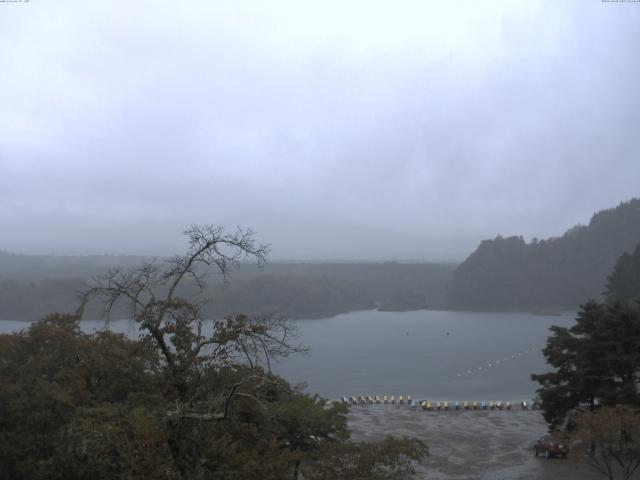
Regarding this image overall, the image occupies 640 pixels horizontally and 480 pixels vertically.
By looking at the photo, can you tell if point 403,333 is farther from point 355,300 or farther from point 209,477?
point 209,477

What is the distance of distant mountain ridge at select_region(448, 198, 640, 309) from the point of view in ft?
304

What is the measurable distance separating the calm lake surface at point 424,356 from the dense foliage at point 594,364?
17552mm

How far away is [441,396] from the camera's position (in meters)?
37.3

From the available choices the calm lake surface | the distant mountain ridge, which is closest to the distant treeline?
the calm lake surface

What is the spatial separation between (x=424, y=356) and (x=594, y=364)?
129ft

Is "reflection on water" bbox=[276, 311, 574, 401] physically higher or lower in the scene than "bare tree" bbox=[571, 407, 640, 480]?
lower

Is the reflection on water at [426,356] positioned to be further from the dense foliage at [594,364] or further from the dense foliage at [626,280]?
the dense foliage at [594,364]

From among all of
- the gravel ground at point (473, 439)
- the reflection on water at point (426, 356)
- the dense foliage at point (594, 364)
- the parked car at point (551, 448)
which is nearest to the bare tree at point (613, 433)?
the gravel ground at point (473, 439)

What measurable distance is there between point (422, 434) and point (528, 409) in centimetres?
833

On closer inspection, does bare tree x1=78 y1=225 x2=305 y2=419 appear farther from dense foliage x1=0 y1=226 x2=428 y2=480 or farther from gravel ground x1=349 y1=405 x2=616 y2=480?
gravel ground x1=349 y1=405 x2=616 y2=480

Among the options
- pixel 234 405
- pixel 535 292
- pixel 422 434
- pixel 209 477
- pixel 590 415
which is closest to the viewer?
pixel 209 477

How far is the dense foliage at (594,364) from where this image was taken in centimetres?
1678

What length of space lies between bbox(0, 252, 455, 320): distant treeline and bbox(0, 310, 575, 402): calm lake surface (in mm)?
5191

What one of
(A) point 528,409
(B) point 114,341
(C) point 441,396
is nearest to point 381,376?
(C) point 441,396
